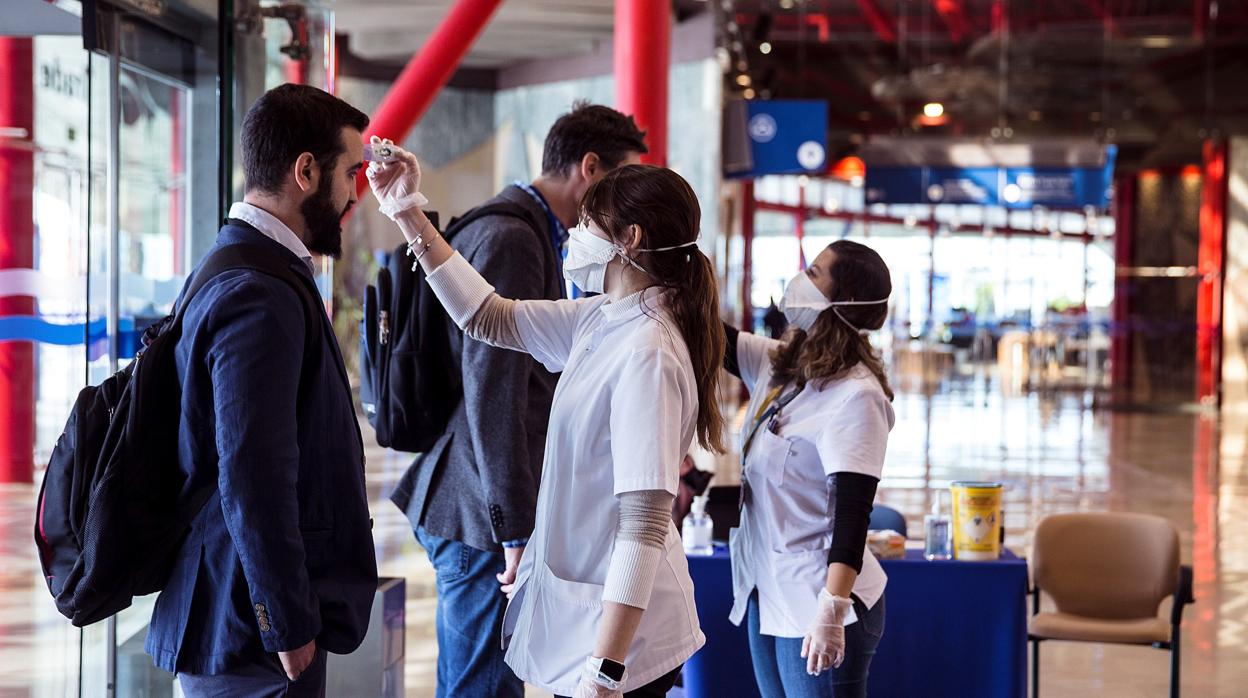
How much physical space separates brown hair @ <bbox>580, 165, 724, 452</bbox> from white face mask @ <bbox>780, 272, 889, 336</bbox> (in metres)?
0.72

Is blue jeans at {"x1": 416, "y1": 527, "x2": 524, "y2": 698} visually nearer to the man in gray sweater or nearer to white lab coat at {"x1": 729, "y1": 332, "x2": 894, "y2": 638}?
the man in gray sweater

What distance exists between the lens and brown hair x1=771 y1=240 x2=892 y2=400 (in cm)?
271

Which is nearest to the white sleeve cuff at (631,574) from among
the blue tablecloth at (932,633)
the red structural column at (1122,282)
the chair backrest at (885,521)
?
the blue tablecloth at (932,633)

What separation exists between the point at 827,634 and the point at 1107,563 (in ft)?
7.72

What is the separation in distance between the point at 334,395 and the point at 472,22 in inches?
201

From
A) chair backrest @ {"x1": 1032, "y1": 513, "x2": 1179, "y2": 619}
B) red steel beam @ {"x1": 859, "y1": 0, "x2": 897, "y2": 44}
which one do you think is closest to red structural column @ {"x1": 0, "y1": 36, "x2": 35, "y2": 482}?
chair backrest @ {"x1": 1032, "y1": 513, "x2": 1179, "y2": 619}

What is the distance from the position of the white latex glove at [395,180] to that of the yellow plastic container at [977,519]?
2039mm

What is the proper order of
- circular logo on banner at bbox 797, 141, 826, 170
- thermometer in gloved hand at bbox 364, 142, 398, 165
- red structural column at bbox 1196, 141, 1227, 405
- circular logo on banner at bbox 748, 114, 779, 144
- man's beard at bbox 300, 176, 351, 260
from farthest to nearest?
red structural column at bbox 1196, 141, 1227, 405, circular logo on banner at bbox 748, 114, 779, 144, circular logo on banner at bbox 797, 141, 826, 170, thermometer in gloved hand at bbox 364, 142, 398, 165, man's beard at bbox 300, 176, 351, 260

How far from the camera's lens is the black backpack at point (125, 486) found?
1.85 m

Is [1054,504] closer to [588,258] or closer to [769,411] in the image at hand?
[769,411]

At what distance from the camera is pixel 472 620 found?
9.30 feet

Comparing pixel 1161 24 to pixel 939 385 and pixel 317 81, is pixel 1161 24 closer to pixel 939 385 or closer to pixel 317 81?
pixel 939 385

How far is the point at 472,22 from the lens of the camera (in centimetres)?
676

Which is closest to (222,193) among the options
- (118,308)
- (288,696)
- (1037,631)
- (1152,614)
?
(118,308)
